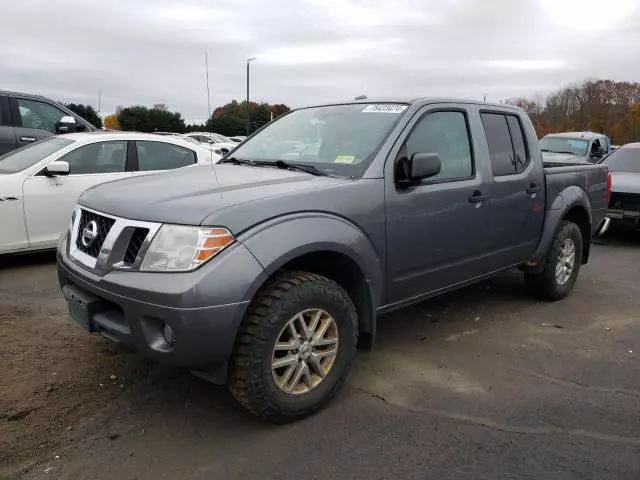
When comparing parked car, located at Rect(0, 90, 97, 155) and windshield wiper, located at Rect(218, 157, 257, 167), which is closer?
windshield wiper, located at Rect(218, 157, 257, 167)

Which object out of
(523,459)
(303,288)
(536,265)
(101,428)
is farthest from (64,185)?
(523,459)

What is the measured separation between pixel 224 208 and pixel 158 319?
61 centimetres

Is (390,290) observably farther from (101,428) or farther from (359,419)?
(101,428)

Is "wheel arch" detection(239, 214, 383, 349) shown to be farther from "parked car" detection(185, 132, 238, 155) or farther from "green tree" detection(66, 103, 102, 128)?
"green tree" detection(66, 103, 102, 128)

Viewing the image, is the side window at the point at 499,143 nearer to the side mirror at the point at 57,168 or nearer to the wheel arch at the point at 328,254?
the wheel arch at the point at 328,254

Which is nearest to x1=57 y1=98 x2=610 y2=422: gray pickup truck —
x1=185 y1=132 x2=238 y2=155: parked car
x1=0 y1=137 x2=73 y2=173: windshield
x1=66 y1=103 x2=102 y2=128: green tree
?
x1=185 y1=132 x2=238 y2=155: parked car

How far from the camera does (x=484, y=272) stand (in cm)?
440

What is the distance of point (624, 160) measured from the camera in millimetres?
9422

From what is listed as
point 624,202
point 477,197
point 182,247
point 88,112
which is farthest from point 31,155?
point 88,112

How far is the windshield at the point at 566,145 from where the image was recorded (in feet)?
45.2

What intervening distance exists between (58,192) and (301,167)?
3589 millimetres

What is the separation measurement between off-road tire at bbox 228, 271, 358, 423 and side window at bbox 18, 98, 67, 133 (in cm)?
714

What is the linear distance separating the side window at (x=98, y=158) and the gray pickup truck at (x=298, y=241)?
9.09 ft

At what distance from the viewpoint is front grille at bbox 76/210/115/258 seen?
9.98 feet
